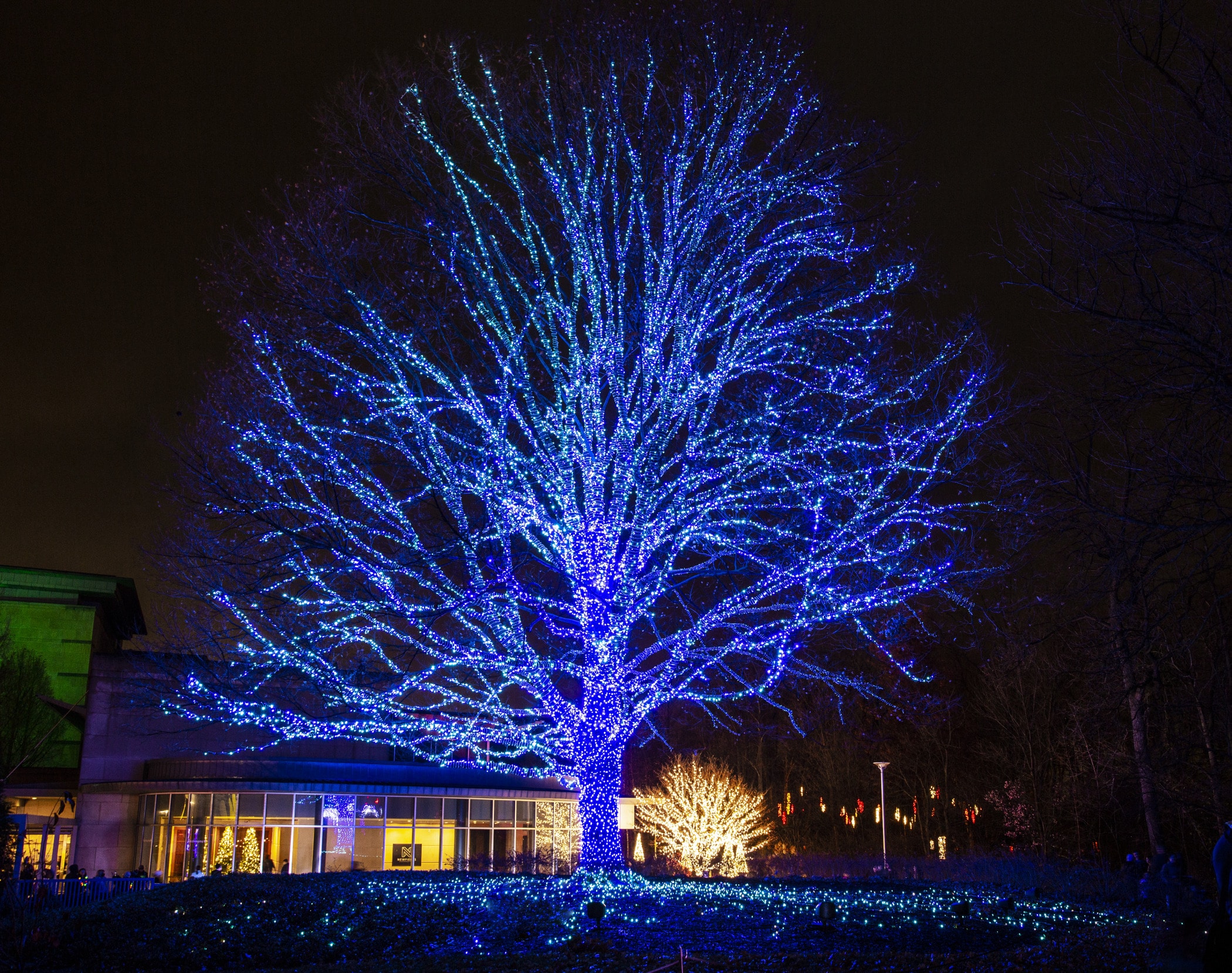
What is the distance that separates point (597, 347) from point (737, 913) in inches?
309

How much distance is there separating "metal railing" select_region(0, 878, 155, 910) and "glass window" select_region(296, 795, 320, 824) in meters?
6.83

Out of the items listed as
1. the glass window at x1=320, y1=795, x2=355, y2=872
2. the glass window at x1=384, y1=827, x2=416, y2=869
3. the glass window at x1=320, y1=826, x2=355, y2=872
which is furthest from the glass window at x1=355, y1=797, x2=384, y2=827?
the glass window at x1=320, y1=826, x2=355, y2=872

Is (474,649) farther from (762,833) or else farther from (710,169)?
(762,833)

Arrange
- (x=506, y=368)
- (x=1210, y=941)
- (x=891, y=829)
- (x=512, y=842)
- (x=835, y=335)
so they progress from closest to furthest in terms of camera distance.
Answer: (x=1210, y=941) < (x=506, y=368) < (x=835, y=335) < (x=512, y=842) < (x=891, y=829)

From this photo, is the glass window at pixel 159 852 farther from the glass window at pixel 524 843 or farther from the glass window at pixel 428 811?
the glass window at pixel 524 843

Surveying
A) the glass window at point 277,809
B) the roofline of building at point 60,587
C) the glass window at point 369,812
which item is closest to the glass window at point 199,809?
the glass window at point 277,809

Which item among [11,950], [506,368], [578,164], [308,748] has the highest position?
[578,164]

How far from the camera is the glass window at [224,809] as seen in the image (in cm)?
3153

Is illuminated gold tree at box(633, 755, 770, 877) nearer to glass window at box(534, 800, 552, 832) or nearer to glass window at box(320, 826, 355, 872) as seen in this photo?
glass window at box(534, 800, 552, 832)

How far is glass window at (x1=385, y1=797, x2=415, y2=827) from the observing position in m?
33.2

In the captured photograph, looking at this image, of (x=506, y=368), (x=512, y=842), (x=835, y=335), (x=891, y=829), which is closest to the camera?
(x=506, y=368)

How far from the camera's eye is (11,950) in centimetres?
1299

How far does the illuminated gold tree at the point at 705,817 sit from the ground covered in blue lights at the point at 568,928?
2804cm

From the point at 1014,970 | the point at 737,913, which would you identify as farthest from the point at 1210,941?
the point at 737,913
